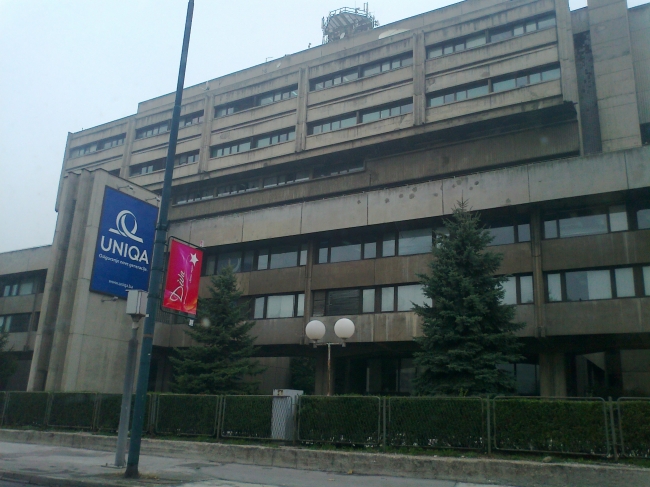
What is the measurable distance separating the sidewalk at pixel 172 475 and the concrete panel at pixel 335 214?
16.6 meters

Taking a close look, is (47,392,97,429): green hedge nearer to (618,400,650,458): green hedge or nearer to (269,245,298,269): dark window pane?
(269,245,298,269): dark window pane

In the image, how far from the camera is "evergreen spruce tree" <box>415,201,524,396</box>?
1975 cm

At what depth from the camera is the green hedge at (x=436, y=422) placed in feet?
46.6

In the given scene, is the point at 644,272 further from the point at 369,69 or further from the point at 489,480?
the point at 369,69

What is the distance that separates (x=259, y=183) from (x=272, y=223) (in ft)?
35.8

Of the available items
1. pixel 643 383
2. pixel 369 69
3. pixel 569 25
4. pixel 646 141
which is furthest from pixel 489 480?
pixel 369 69

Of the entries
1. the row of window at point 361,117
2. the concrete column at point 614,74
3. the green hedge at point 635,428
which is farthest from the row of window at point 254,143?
the green hedge at point 635,428

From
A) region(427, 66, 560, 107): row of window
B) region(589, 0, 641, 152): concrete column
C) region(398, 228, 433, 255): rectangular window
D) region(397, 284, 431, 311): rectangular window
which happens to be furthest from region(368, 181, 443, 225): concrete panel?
region(589, 0, 641, 152): concrete column

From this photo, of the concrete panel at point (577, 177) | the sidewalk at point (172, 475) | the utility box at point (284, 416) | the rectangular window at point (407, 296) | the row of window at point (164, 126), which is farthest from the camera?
the row of window at point (164, 126)

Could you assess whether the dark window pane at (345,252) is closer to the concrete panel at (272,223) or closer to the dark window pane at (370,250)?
the dark window pane at (370,250)

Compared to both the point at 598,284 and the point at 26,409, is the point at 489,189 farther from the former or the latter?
the point at 26,409

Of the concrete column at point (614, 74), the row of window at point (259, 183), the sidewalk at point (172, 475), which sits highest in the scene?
the concrete column at point (614, 74)

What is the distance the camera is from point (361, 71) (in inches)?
1631

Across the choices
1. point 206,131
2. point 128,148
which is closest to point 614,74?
point 206,131
